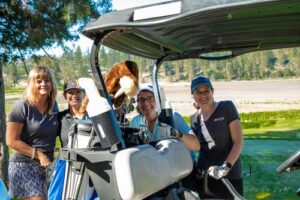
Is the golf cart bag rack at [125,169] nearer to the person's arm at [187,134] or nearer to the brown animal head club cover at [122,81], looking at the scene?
the brown animal head club cover at [122,81]

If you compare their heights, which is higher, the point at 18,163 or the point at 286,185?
the point at 18,163

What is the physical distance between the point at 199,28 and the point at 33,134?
5.15 ft

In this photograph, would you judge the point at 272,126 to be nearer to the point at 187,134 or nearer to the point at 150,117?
the point at 187,134

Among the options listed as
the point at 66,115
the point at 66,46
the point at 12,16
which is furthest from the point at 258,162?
the point at 66,115

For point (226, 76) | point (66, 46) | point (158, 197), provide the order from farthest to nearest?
point (226, 76) → point (66, 46) → point (158, 197)

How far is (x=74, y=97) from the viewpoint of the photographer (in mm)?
3551

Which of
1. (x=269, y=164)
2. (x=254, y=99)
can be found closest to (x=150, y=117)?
(x=269, y=164)

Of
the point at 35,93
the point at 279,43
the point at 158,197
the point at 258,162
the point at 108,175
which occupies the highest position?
the point at 279,43

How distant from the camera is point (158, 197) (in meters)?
2.35

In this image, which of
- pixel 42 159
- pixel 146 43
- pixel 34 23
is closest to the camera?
pixel 146 43

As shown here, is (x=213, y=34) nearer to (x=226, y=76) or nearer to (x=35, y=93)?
(x=35, y=93)

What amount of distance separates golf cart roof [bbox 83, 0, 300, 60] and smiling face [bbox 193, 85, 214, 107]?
0.27 m

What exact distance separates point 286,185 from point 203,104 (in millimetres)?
3911

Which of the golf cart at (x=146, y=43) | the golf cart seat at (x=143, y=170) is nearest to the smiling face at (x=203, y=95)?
the golf cart at (x=146, y=43)
